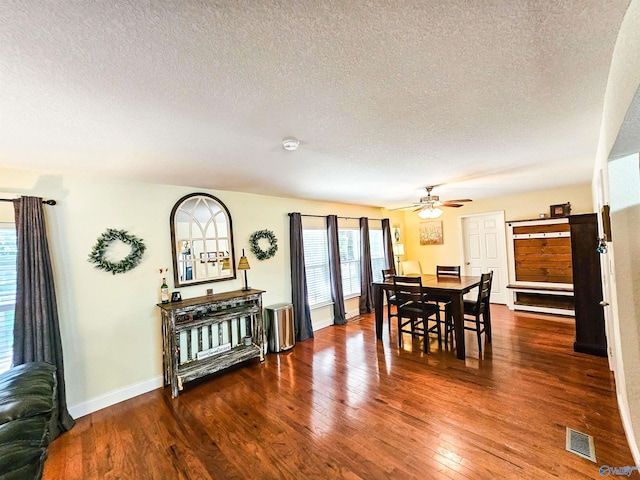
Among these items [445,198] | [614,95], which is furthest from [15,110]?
[445,198]

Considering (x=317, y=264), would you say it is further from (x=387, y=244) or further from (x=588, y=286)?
(x=588, y=286)

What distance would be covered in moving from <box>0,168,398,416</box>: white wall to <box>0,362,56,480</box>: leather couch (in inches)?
55.2

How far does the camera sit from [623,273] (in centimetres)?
165

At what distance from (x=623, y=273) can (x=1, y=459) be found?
10.4 feet

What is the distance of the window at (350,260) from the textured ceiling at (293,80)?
3.21 metres

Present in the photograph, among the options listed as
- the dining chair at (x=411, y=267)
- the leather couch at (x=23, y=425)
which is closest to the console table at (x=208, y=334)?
the leather couch at (x=23, y=425)

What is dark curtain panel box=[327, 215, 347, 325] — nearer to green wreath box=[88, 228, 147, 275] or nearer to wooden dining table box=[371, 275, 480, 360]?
wooden dining table box=[371, 275, 480, 360]

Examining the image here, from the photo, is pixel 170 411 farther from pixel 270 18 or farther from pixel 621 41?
pixel 621 41

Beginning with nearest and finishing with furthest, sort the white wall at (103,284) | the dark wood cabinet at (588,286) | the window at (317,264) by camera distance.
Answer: the white wall at (103,284) → the dark wood cabinet at (588,286) → the window at (317,264)

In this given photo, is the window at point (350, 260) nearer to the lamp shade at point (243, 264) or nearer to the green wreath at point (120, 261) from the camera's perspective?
the lamp shade at point (243, 264)

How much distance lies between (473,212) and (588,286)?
292 centimetres

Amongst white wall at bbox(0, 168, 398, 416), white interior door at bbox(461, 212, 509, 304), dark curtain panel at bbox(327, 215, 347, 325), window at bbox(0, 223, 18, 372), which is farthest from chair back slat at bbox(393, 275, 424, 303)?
window at bbox(0, 223, 18, 372)

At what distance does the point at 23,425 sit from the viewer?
3.68 ft

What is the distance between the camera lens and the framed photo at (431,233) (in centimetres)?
643
